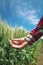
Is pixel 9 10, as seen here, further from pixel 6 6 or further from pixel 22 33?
pixel 22 33

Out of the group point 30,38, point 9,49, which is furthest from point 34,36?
point 9,49

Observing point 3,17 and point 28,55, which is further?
point 28,55

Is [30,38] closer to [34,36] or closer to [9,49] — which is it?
[34,36]

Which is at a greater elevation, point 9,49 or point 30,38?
point 30,38

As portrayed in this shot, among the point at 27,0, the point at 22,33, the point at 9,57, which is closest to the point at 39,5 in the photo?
the point at 27,0

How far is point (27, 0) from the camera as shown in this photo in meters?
3.73

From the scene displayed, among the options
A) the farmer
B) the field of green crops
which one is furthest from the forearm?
the field of green crops

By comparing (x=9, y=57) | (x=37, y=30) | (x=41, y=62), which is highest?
(x=37, y=30)

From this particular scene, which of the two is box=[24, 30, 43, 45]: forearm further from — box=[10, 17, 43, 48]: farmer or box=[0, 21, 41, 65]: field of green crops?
box=[0, 21, 41, 65]: field of green crops

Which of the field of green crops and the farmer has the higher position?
the farmer

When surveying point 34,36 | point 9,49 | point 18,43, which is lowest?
point 9,49

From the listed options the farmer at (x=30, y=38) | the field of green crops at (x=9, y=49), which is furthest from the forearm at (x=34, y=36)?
the field of green crops at (x=9, y=49)

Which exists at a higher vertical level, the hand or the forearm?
the forearm

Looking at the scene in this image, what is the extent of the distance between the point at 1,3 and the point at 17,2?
0.17m
